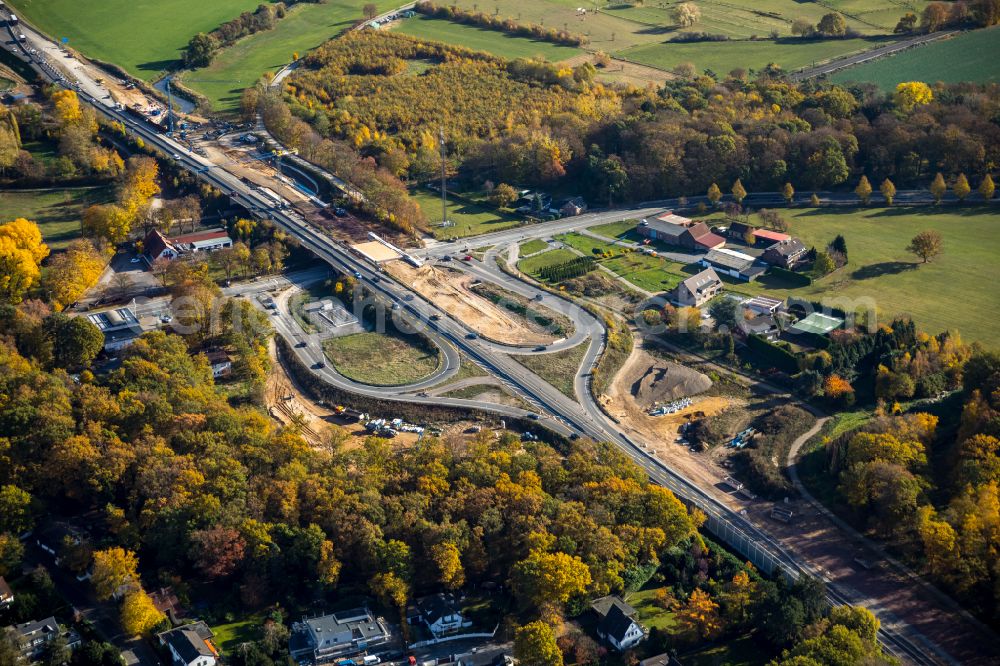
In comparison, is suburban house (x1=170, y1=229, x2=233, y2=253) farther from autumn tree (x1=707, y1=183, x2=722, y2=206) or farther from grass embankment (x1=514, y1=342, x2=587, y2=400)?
autumn tree (x1=707, y1=183, x2=722, y2=206)

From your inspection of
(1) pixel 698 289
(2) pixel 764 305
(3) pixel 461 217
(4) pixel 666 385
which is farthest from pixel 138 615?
(3) pixel 461 217

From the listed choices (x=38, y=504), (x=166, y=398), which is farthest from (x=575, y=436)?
(x=38, y=504)

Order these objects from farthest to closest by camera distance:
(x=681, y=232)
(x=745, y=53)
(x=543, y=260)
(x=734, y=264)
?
1. (x=745, y=53)
2. (x=681, y=232)
3. (x=543, y=260)
4. (x=734, y=264)

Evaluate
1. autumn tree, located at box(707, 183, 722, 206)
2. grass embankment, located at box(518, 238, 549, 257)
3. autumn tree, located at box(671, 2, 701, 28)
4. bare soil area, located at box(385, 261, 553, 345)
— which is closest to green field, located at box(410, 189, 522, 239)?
grass embankment, located at box(518, 238, 549, 257)

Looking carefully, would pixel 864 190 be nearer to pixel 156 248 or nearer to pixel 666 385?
pixel 666 385

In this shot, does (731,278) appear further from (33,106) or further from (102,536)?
(33,106)

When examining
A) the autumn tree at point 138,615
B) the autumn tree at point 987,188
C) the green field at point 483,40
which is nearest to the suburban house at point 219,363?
the autumn tree at point 138,615
